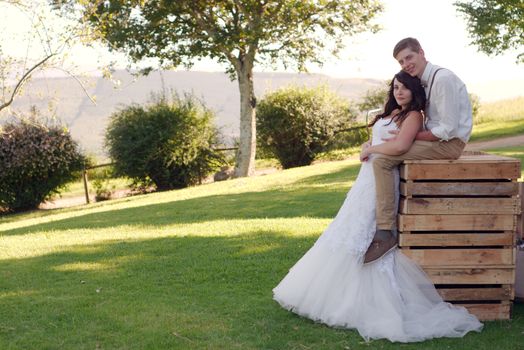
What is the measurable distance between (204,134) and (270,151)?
342cm

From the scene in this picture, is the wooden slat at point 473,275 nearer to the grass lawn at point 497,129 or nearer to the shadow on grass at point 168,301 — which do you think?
the shadow on grass at point 168,301

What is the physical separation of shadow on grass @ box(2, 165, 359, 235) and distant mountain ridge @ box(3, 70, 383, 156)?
260 centimetres

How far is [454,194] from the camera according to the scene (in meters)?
6.05

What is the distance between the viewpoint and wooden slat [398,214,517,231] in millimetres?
6043

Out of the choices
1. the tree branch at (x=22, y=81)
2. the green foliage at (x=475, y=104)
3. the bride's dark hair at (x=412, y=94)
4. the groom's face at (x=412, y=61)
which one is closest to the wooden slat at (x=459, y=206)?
A: the bride's dark hair at (x=412, y=94)

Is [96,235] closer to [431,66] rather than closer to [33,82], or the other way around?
[33,82]

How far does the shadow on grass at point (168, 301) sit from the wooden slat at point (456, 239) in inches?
28.9

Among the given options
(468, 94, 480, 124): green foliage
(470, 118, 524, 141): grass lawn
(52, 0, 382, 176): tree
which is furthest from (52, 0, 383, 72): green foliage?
(468, 94, 480, 124): green foliage

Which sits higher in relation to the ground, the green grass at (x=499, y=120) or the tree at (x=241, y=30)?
the tree at (x=241, y=30)

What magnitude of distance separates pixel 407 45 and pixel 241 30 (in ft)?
58.2

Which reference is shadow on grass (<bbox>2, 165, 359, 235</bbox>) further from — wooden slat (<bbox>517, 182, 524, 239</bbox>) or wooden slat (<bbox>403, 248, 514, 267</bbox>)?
wooden slat (<bbox>403, 248, 514, 267</bbox>)

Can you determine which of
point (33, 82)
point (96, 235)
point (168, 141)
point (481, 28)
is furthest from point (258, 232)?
point (481, 28)

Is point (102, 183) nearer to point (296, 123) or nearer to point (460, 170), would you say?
point (296, 123)

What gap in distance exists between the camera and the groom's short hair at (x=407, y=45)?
604 centimetres
